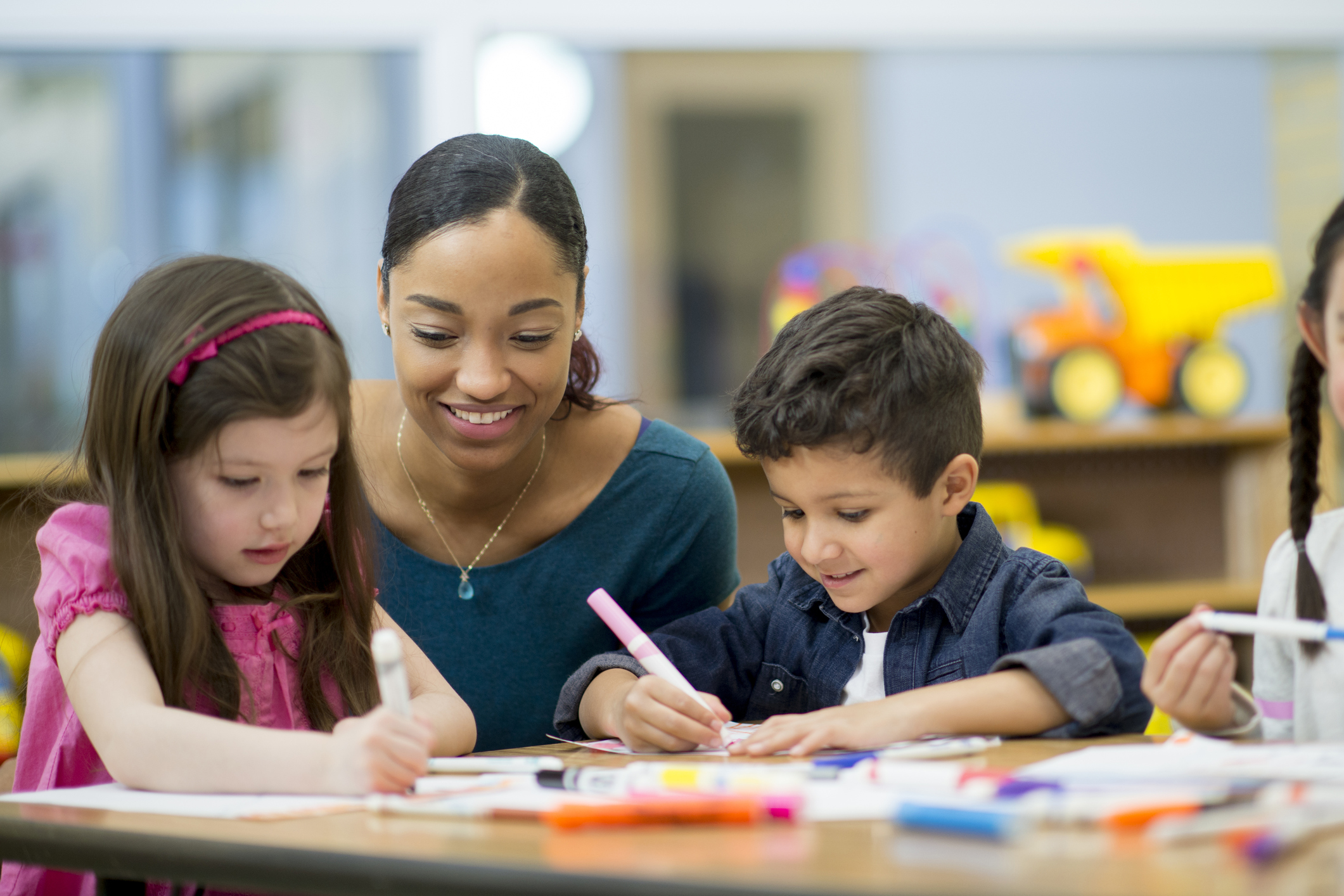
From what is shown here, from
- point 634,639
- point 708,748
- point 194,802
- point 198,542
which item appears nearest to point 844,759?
point 708,748

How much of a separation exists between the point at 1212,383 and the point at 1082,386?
317 mm

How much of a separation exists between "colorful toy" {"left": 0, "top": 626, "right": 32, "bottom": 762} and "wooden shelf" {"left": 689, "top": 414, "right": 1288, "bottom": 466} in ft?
4.42

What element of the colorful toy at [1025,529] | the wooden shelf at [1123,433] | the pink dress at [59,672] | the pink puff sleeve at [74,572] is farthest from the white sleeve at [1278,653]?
the wooden shelf at [1123,433]

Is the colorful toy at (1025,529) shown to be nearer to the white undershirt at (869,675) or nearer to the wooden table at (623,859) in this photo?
the white undershirt at (869,675)

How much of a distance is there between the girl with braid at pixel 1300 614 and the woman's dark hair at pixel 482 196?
2.24 ft

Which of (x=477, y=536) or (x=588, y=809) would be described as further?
(x=477, y=536)

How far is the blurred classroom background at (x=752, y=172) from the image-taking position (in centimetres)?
281

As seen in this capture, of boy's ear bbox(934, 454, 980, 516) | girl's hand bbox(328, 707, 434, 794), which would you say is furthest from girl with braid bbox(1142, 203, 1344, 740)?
girl's hand bbox(328, 707, 434, 794)

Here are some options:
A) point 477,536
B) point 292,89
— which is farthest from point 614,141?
point 477,536

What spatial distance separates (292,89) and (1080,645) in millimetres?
2580

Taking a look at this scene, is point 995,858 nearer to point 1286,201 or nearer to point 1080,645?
point 1080,645

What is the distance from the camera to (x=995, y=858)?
55 centimetres

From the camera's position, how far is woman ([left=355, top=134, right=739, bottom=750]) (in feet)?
4.06

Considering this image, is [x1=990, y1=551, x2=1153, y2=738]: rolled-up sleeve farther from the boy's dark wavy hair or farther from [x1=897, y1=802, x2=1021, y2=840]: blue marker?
[x1=897, y1=802, x2=1021, y2=840]: blue marker
